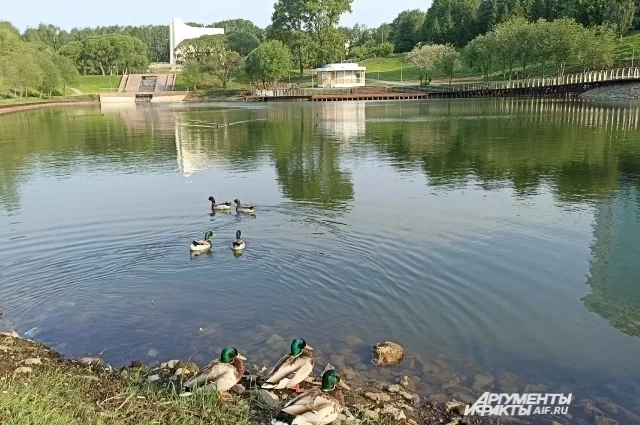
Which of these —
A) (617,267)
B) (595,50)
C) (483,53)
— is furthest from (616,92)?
(617,267)

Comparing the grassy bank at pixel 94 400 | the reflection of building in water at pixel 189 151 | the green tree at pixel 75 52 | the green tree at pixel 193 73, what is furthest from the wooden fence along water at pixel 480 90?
the grassy bank at pixel 94 400

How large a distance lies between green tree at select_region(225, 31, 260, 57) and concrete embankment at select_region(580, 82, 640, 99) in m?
98.9

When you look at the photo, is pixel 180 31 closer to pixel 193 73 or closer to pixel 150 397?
pixel 193 73

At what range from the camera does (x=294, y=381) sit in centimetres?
931

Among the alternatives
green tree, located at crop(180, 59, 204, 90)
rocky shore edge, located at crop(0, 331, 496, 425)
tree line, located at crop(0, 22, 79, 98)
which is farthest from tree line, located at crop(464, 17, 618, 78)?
rocky shore edge, located at crop(0, 331, 496, 425)

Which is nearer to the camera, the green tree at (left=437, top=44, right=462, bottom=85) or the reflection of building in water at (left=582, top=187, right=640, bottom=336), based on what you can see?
the reflection of building in water at (left=582, top=187, right=640, bottom=336)

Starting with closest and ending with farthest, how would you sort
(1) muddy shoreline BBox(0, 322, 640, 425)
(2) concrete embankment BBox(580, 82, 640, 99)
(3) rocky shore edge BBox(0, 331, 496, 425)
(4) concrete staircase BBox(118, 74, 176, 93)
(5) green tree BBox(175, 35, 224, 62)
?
(3) rocky shore edge BBox(0, 331, 496, 425)
(1) muddy shoreline BBox(0, 322, 640, 425)
(2) concrete embankment BBox(580, 82, 640, 99)
(4) concrete staircase BBox(118, 74, 176, 93)
(5) green tree BBox(175, 35, 224, 62)

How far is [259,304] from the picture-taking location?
1389cm

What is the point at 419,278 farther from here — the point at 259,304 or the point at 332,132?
the point at 332,132

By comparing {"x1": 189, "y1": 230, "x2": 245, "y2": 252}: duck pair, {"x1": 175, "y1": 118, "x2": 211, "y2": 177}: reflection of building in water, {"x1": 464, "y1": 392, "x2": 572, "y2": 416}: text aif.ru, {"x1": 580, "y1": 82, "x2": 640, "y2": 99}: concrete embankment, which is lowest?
{"x1": 464, "y1": 392, "x2": 572, "y2": 416}: text aif.ru

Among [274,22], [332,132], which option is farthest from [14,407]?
[274,22]

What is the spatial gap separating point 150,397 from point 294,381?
2.20m

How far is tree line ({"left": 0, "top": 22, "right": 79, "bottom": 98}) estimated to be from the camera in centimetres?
10069

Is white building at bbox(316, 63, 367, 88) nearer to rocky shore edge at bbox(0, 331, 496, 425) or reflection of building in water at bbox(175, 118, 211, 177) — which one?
reflection of building in water at bbox(175, 118, 211, 177)
